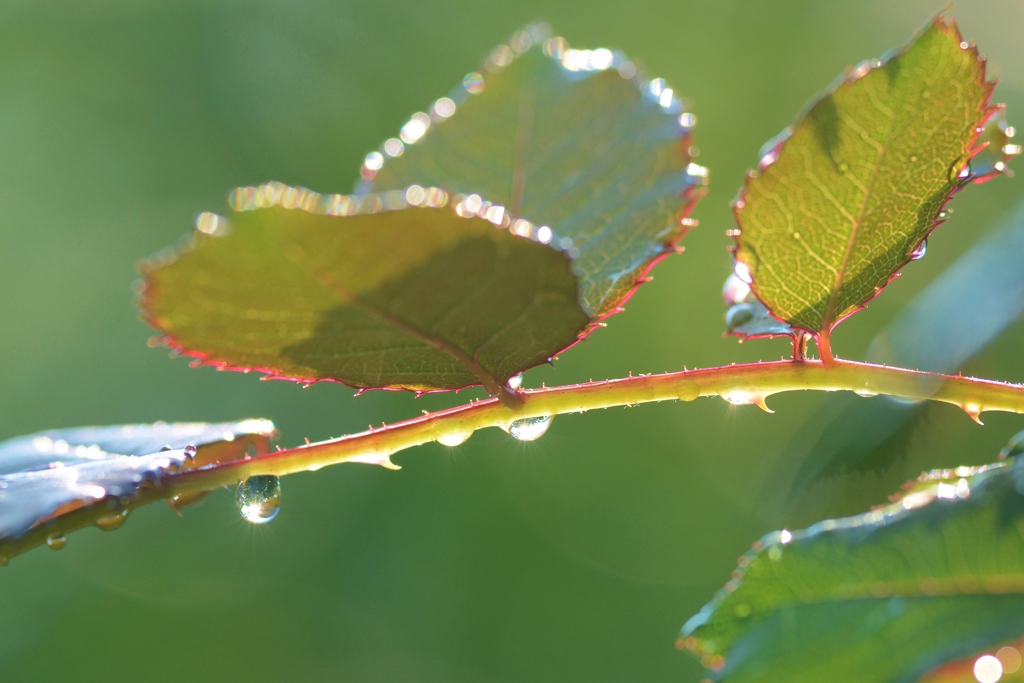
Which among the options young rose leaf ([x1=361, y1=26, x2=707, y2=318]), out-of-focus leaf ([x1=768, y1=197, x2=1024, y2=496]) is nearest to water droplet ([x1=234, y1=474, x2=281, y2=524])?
young rose leaf ([x1=361, y1=26, x2=707, y2=318])

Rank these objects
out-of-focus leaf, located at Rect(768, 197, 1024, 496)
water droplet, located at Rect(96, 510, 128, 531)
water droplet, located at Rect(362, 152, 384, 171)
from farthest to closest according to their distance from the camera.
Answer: out-of-focus leaf, located at Rect(768, 197, 1024, 496), water droplet, located at Rect(362, 152, 384, 171), water droplet, located at Rect(96, 510, 128, 531)

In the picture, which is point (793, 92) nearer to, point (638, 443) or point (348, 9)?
point (638, 443)

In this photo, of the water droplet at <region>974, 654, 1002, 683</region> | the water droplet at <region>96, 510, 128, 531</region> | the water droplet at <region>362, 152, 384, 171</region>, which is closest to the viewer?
the water droplet at <region>974, 654, 1002, 683</region>

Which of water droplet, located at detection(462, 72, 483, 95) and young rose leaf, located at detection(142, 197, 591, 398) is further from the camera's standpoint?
water droplet, located at detection(462, 72, 483, 95)

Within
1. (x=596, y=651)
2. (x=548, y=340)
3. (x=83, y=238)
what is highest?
(x=83, y=238)

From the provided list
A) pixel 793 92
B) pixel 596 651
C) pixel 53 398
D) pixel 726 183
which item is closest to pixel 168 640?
pixel 53 398

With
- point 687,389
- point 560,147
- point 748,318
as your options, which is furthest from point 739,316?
point 560,147

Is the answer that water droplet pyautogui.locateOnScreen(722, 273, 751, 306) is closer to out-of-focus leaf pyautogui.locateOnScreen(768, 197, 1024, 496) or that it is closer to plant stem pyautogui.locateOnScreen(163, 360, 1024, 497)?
plant stem pyautogui.locateOnScreen(163, 360, 1024, 497)

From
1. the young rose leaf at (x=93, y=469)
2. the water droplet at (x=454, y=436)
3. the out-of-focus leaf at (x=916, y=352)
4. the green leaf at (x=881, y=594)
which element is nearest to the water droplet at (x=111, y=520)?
the young rose leaf at (x=93, y=469)
